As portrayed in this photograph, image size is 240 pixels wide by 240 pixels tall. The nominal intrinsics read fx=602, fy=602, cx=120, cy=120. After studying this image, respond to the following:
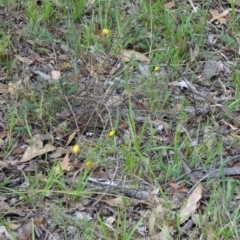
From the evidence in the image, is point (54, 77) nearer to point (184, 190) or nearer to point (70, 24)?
point (70, 24)

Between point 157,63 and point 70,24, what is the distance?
1.90 feet

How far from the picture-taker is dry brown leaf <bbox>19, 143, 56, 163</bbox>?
2.84 metres

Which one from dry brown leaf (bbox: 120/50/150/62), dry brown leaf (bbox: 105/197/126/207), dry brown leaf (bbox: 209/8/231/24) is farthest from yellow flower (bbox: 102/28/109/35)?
dry brown leaf (bbox: 105/197/126/207)

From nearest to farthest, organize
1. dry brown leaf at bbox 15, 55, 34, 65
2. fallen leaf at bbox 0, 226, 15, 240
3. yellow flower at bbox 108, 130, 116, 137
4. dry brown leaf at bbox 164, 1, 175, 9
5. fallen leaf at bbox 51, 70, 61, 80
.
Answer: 1. fallen leaf at bbox 0, 226, 15, 240
2. yellow flower at bbox 108, 130, 116, 137
3. fallen leaf at bbox 51, 70, 61, 80
4. dry brown leaf at bbox 15, 55, 34, 65
5. dry brown leaf at bbox 164, 1, 175, 9

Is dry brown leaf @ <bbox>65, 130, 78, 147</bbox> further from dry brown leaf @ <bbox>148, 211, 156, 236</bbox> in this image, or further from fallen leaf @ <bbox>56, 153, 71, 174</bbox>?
dry brown leaf @ <bbox>148, 211, 156, 236</bbox>

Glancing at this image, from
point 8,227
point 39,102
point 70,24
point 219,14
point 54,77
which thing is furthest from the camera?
point 219,14

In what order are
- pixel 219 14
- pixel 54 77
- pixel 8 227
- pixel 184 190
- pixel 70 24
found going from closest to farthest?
pixel 8 227
pixel 184 190
pixel 54 77
pixel 70 24
pixel 219 14

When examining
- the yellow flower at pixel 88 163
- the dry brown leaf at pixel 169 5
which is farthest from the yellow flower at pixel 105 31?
the yellow flower at pixel 88 163

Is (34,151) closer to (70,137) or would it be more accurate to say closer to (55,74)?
(70,137)

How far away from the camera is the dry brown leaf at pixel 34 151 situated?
9.32 ft

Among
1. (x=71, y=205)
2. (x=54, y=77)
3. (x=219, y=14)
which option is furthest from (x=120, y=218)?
(x=219, y=14)

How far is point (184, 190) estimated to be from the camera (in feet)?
8.68

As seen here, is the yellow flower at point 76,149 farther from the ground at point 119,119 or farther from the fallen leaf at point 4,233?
the fallen leaf at point 4,233

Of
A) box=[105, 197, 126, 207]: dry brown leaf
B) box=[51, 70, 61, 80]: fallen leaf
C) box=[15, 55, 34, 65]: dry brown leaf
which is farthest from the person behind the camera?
box=[15, 55, 34, 65]: dry brown leaf
